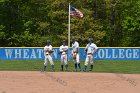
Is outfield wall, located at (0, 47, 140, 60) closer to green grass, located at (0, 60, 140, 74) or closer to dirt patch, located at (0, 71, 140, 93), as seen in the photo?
green grass, located at (0, 60, 140, 74)

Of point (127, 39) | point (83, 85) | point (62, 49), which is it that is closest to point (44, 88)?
point (83, 85)

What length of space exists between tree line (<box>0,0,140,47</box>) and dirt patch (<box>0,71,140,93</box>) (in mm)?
31201

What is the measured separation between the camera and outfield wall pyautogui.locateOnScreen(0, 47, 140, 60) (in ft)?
129

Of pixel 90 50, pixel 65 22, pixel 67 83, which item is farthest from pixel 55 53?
pixel 67 83

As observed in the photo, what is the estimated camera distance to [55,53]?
3969cm

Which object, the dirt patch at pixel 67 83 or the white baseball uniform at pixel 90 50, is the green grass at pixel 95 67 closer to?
the white baseball uniform at pixel 90 50

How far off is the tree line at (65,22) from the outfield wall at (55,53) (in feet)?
45.9

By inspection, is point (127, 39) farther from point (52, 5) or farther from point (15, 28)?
point (15, 28)

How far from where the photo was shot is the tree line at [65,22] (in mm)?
54750

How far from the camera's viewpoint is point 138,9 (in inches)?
2256

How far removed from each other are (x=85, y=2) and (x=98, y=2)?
6.74 feet

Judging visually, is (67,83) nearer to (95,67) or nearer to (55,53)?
(95,67)

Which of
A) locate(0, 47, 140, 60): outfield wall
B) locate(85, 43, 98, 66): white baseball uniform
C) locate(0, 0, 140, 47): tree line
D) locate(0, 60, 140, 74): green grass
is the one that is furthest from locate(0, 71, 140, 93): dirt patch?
locate(0, 0, 140, 47): tree line

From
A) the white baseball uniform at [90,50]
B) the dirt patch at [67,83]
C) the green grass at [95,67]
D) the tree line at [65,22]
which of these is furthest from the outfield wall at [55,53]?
the dirt patch at [67,83]
